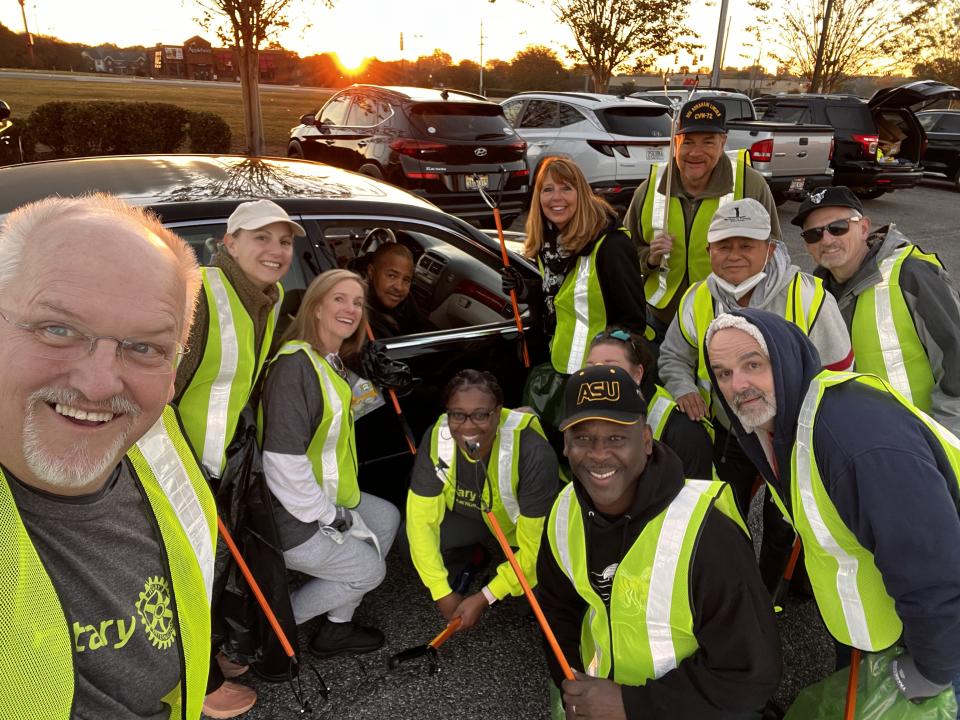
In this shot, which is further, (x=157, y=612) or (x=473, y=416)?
(x=473, y=416)

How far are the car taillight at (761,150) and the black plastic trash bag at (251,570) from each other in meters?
9.24

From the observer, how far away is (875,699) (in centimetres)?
183

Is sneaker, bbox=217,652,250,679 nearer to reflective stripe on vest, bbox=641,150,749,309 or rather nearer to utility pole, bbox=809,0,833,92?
reflective stripe on vest, bbox=641,150,749,309

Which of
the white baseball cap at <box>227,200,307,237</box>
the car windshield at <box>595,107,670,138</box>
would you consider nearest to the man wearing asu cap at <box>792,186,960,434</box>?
the white baseball cap at <box>227,200,307,237</box>

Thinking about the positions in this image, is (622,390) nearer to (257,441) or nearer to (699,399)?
(699,399)

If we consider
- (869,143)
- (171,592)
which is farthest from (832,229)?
(869,143)

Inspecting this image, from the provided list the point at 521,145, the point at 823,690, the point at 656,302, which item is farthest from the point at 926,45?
the point at 823,690

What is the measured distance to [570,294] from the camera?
320 cm

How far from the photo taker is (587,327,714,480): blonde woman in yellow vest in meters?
2.71

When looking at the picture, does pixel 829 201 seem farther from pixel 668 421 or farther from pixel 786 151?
pixel 786 151

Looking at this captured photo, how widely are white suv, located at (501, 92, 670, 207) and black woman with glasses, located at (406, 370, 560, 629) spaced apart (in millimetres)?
6938

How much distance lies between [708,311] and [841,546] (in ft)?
4.13

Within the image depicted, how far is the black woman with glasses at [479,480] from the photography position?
2666 mm

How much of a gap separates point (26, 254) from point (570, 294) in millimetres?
2442
